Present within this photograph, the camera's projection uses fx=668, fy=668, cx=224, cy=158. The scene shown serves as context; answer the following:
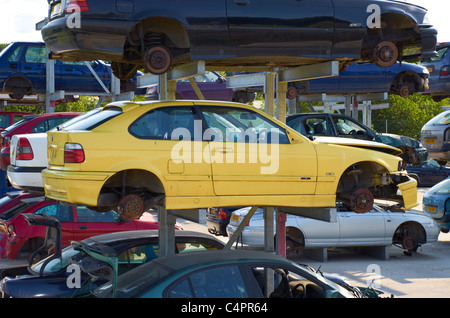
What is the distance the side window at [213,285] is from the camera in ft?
17.4

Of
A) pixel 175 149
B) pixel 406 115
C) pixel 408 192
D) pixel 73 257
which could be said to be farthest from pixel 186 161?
pixel 406 115

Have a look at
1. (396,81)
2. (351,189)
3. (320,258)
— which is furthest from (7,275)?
(396,81)

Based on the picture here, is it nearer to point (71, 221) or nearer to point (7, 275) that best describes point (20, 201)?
point (71, 221)

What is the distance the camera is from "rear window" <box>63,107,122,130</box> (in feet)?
22.0

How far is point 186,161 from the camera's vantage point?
6.69 meters

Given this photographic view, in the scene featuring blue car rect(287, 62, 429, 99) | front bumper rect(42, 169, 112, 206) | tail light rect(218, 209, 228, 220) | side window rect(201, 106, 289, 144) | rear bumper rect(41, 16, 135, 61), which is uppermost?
blue car rect(287, 62, 429, 99)

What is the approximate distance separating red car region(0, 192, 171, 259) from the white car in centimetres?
201

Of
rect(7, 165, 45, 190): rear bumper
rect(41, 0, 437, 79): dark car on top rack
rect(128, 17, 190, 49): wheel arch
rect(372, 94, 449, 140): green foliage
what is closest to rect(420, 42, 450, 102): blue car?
rect(41, 0, 437, 79): dark car on top rack

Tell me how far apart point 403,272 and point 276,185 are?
6.03m

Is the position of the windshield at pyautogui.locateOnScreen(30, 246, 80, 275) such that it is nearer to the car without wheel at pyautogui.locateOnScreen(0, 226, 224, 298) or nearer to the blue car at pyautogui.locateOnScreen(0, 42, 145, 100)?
the car without wheel at pyautogui.locateOnScreen(0, 226, 224, 298)

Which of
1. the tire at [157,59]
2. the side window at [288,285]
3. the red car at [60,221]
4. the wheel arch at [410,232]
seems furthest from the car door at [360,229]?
the side window at [288,285]

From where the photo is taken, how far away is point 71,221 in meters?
11.6

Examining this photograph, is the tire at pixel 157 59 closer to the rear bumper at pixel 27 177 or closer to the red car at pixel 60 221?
the rear bumper at pixel 27 177

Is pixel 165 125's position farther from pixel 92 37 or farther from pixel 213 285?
pixel 213 285
